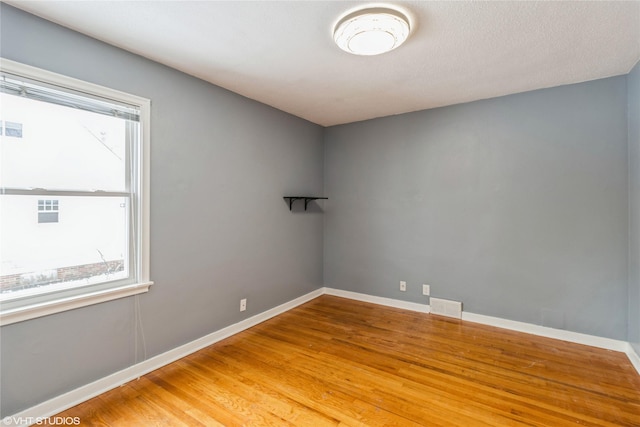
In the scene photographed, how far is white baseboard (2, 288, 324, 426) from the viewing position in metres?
1.76

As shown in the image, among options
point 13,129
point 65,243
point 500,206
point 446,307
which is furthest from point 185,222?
point 500,206

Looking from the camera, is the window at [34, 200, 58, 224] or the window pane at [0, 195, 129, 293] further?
the window at [34, 200, 58, 224]

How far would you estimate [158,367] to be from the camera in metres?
2.38

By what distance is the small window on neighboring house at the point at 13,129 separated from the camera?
5.65 ft

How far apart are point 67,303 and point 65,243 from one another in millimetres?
395

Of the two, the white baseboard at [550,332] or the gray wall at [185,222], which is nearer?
the gray wall at [185,222]

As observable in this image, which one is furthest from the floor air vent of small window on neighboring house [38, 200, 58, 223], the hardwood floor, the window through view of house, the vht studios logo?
small window on neighboring house [38, 200, 58, 223]

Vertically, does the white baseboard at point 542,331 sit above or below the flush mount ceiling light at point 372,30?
below

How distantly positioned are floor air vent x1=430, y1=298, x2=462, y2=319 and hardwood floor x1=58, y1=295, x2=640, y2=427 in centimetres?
32

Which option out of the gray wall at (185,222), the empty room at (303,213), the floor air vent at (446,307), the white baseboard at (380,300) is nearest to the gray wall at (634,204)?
the empty room at (303,213)

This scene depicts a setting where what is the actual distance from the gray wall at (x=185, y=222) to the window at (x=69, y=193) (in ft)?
0.32

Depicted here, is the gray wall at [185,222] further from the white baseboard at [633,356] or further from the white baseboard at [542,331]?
the white baseboard at [633,356]

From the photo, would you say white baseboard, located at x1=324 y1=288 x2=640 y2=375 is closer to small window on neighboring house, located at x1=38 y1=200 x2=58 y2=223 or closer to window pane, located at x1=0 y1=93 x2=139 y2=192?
window pane, located at x1=0 y1=93 x2=139 y2=192

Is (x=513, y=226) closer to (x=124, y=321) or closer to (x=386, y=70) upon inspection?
(x=386, y=70)
